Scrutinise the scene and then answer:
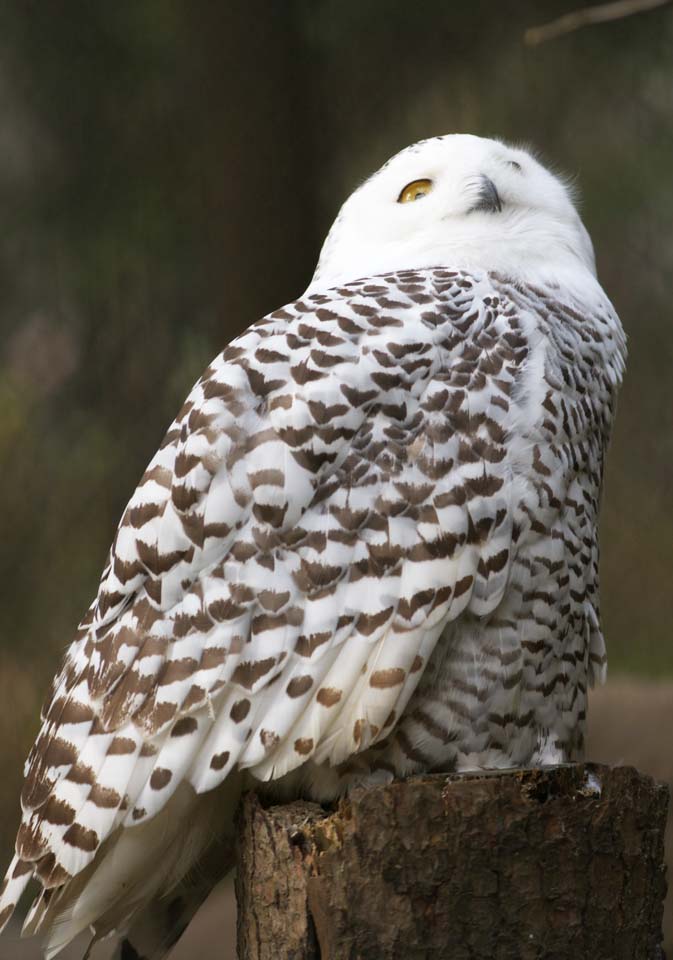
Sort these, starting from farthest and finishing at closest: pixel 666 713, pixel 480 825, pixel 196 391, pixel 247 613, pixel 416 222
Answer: pixel 666 713
pixel 416 222
pixel 196 391
pixel 247 613
pixel 480 825

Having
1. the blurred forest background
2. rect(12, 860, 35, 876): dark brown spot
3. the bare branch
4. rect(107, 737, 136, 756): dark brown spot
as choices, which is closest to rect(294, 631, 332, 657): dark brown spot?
rect(107, 737, 136, 756): dark brown spot

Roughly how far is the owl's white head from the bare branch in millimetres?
976

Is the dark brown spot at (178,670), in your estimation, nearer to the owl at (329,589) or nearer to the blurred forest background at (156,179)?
the owl at (329,589)

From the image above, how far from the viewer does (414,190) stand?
6.28ft

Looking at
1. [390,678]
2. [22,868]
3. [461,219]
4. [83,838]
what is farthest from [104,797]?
[461,219]

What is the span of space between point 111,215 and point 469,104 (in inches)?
39.0

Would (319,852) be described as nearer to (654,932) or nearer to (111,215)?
(654,932)

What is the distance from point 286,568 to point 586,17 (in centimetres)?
194

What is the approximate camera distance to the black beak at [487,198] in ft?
6.03

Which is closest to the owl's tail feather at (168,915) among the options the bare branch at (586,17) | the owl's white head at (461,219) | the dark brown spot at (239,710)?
the dark brown spot at (239,710)

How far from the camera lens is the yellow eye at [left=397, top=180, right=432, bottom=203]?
1907 mm

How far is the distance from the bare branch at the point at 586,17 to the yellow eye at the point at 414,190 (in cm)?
113

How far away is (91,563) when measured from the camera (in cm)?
303

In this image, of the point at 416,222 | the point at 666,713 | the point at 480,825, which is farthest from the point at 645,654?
the point at 480,825
